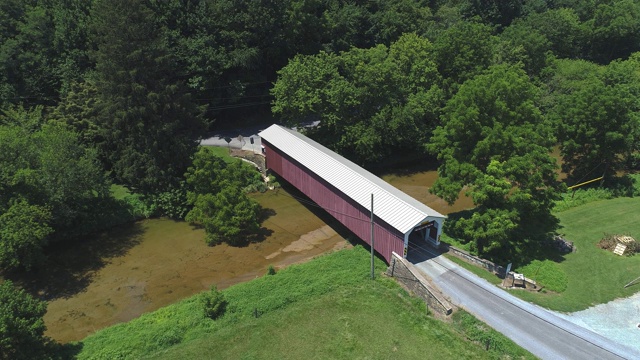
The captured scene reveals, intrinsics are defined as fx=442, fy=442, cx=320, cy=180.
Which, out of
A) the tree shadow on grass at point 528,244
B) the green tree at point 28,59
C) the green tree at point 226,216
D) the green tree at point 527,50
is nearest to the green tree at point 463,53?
the green tree at point 527,50

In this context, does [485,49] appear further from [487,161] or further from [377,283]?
[377,283]

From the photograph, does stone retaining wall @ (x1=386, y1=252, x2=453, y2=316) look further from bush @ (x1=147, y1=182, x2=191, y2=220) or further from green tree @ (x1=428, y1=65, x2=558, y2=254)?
bush @ (x1=147, y1=182, x2=191, y2=220)

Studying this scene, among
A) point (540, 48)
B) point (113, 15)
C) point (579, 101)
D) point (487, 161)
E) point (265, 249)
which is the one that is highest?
point (113, 15)

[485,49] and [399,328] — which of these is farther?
[485,49]

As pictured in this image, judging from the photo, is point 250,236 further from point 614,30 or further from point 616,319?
point 614,30

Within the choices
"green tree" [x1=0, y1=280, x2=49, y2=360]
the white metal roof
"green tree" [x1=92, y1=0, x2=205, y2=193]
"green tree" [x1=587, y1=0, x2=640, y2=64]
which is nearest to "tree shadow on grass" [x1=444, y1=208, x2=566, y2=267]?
the white metal roof

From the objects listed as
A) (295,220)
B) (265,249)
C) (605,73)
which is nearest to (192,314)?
(265,249)

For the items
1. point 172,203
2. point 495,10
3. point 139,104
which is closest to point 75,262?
point 172,203
